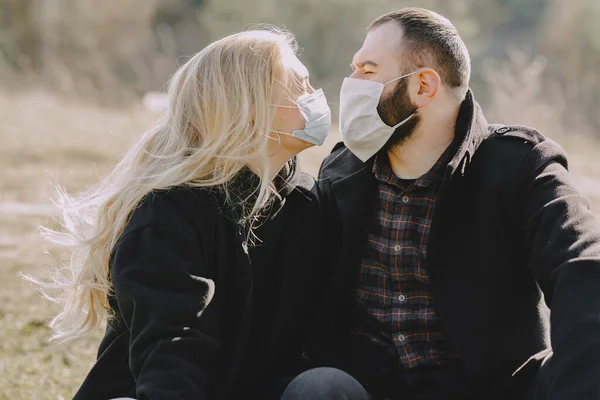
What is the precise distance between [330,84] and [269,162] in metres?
11.7

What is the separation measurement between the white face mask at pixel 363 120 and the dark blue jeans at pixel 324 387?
90cm

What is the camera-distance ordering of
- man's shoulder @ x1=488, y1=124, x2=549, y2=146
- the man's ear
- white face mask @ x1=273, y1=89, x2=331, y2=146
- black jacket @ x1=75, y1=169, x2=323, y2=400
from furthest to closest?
1. the man's ear
2. white face mask @ x1=273, y1=89, x2=331, y2=146
3. man's shoulder @ x1=488, y1=124, x2=549, y2=146
4. black jacket @ x1=75, y1=169, x2=323, y2=400

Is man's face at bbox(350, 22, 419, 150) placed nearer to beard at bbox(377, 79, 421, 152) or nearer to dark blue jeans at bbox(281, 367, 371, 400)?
beard at bbox(377, 79, 421, 152)

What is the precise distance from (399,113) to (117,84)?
1280 cm

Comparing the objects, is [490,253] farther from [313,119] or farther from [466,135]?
[313,119]

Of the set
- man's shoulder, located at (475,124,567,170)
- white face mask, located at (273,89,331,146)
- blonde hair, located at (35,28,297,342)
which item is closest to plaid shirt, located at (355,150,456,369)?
man's shoulder, located at (475,124,567,170)

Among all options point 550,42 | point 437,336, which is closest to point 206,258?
point 437,336

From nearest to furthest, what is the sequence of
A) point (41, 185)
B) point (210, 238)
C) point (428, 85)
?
point (210, 238)
point (428, 85)
point (41, 185)

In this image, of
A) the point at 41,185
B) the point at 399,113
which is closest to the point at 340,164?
the point at 399,113

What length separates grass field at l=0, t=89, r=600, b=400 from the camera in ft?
14.3

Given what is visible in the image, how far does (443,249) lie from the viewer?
292 cm

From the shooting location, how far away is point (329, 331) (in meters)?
3.11

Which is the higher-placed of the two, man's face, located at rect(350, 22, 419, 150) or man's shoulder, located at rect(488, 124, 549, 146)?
man's face, located at rect(350, 22, 419, 150)

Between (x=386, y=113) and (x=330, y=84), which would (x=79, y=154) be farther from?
(x=386, y=113)
